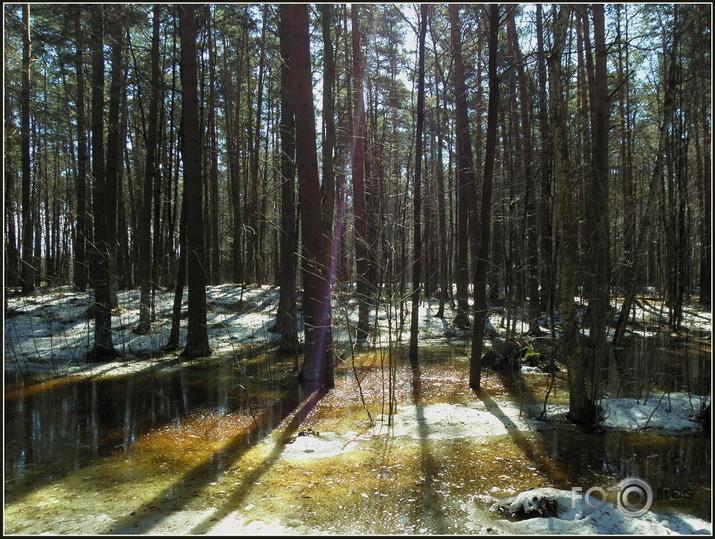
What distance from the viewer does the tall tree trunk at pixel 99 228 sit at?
10586 mm

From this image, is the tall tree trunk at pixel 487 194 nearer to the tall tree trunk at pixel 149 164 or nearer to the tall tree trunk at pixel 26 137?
the tall tree trunk at pixel 149 164

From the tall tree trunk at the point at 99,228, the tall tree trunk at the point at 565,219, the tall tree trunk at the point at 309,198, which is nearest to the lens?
the tall tree trunk at the point at 565,219

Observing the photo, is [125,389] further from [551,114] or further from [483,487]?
[551,114]

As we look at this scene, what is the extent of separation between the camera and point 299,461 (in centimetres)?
503

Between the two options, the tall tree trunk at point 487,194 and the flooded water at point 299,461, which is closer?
the flooded water at point 299,461

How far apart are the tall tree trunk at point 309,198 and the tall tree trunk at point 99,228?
5340 millimetres

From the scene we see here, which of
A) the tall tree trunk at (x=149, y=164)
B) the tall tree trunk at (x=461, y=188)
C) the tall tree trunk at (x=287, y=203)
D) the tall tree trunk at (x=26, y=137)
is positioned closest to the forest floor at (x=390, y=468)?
the tall tree trunk at (x=287, y=203)

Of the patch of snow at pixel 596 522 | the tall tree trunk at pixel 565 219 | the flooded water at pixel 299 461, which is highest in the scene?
the tall tree trunk at pixel 565 219

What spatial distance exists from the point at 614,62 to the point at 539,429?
19137 millimetres

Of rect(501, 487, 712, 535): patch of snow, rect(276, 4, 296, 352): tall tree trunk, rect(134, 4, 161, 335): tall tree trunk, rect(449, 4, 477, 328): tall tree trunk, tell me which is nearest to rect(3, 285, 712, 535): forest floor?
rect(501, 487, 712, 535): patch of snow

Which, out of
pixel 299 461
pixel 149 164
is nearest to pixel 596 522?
pixel 299 461

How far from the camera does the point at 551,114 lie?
5.87 meters

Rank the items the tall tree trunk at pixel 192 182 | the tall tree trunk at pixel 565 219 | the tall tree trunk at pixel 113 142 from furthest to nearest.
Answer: the tall tree trunk at pixel 113 142 < the tall tree trunk at pixel 192 182 < the tall tree trunk at pixel 565 219

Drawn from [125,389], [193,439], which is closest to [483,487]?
[193,439]
